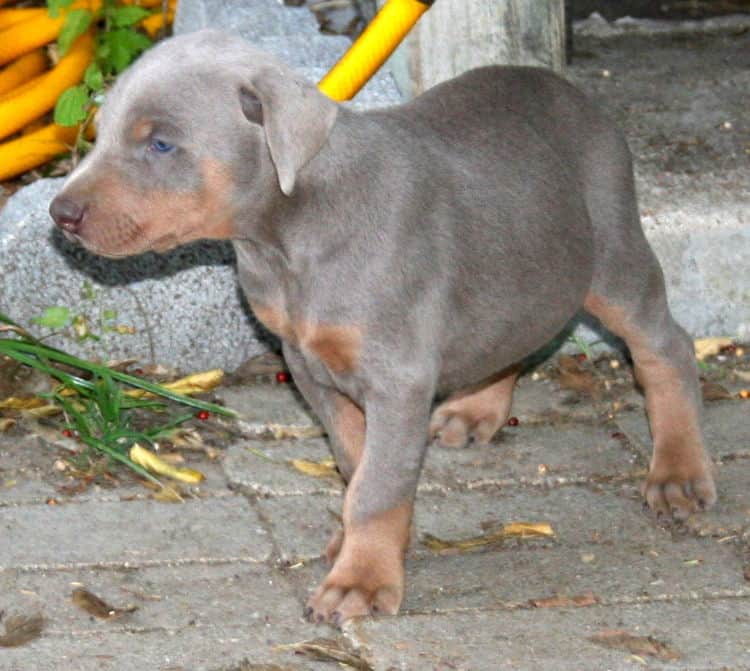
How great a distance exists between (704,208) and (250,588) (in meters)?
2.71

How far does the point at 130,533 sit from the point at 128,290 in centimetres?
139

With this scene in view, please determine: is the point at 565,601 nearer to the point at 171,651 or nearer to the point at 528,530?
the point at 528,530

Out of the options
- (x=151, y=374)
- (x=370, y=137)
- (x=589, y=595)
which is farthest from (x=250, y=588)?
(x=151, y=374)

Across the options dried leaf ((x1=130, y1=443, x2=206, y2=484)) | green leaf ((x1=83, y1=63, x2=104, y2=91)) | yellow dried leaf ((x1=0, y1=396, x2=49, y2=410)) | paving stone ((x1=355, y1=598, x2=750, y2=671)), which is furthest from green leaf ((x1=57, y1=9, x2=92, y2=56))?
paving stone ((x1=355, y1=598, x2=750, y2=671))

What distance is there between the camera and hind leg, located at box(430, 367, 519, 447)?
19.6ft

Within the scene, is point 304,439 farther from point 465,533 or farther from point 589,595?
point 589,595

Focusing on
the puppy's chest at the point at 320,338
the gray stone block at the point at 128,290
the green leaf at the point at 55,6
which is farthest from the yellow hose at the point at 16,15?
the puppy's chest at the point at 320,338

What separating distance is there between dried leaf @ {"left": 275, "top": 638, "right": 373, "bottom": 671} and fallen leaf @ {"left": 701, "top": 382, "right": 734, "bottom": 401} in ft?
7.41

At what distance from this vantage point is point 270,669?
4.38 m

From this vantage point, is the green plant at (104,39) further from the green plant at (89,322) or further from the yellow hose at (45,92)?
the green plant at (89,322)

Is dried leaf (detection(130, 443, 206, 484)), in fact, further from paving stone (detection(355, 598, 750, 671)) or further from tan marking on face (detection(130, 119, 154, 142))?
tan marking on face (detection(130, 119, 154, 142))

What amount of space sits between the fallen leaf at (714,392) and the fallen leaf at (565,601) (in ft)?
5.60

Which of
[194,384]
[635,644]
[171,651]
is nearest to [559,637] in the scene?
[635,644]

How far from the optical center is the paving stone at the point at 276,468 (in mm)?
5613
